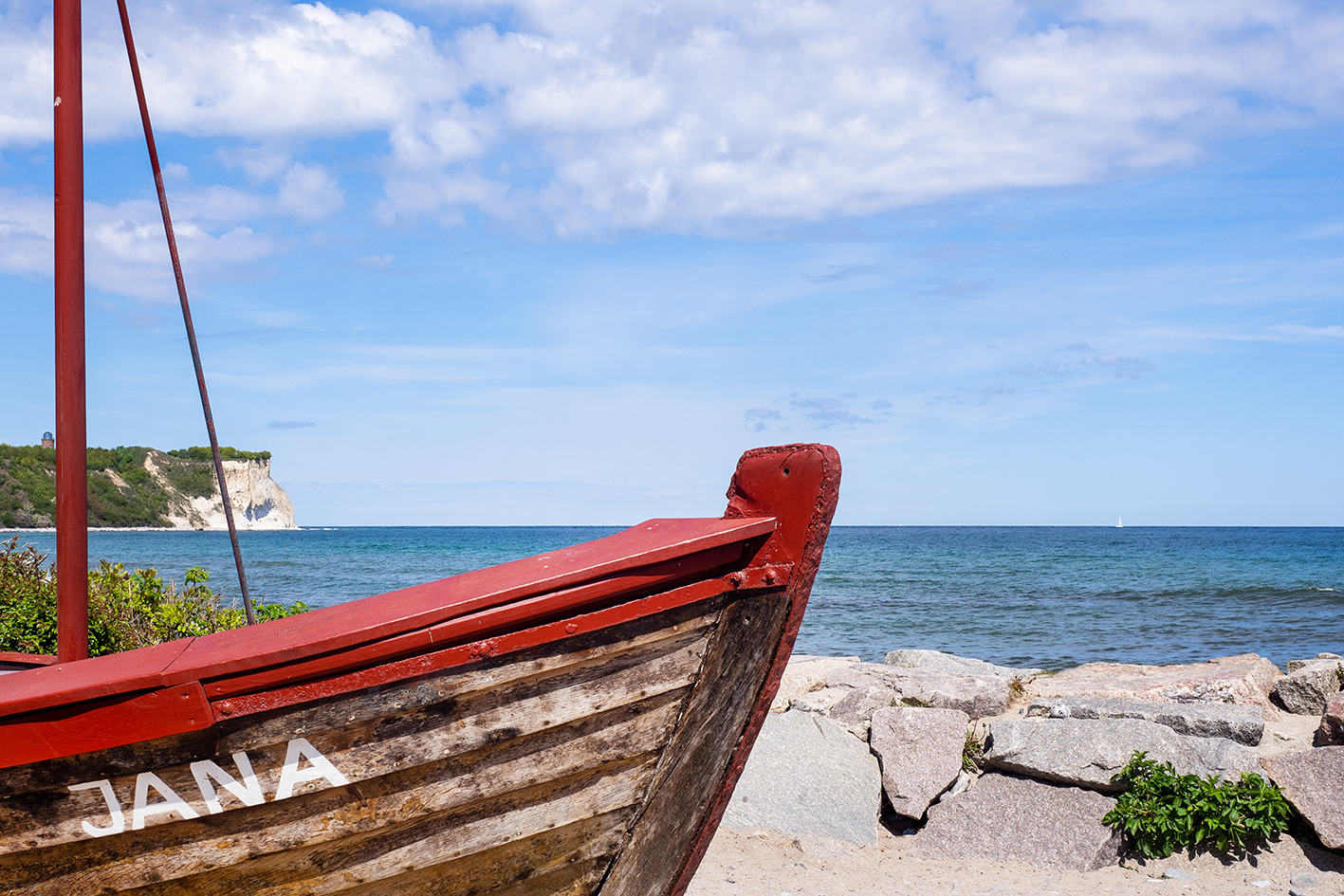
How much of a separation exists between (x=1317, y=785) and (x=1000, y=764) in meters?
1.68

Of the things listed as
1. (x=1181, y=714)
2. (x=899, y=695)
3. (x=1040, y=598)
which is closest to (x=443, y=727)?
(x=899, y=695)

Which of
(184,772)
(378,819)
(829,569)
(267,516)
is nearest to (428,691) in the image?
(378,819)

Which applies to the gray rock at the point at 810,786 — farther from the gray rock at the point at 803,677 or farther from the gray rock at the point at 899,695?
the gray rock at the point at 803,677

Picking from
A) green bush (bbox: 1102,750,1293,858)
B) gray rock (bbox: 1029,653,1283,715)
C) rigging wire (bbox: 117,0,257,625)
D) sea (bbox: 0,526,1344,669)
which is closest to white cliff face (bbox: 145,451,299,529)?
sea (bbox: 0,526,1344,669)

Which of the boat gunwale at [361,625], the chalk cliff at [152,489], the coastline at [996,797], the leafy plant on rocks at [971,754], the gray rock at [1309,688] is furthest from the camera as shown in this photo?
the chalk cliff at [152,489]

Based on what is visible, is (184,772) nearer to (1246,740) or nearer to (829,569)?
(1246,740)

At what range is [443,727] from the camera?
2.40 m

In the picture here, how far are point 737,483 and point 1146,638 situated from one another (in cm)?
1744

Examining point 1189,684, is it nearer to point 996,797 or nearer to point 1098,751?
point 1098,751

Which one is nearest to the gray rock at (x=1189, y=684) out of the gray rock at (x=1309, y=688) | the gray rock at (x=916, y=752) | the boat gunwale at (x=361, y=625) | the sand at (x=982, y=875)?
the gray rock at (x=1309, y=688)

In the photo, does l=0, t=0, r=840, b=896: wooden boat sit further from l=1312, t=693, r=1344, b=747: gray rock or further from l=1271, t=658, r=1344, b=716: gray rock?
l=1271, t=658, r=1344, b=716: gray rock

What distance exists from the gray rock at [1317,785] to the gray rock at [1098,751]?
0.49 ft

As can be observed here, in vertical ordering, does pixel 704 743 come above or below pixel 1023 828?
above

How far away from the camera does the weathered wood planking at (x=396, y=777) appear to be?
2301 mm
